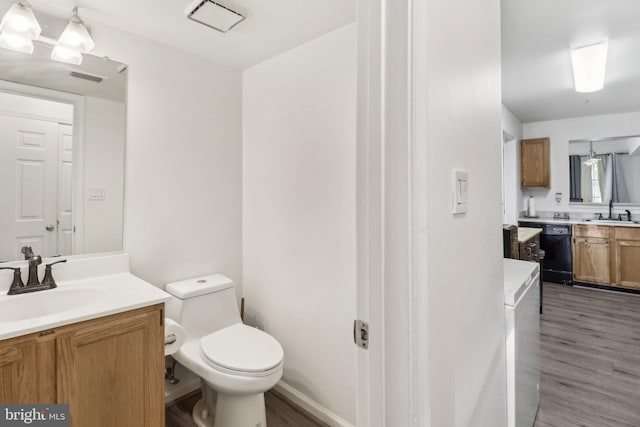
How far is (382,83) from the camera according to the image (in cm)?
67

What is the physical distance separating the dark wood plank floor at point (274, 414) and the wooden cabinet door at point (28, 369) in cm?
86

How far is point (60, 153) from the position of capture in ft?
5.56

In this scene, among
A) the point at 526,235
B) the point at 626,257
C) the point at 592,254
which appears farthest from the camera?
the point at 592,254

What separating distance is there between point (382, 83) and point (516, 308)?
3.84 ft

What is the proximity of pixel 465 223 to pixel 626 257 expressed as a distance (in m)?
4.71

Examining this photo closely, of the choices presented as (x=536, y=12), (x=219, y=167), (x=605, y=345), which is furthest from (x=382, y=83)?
(x=605, y=345)

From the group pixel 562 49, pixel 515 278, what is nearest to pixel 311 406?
pixel 515 278

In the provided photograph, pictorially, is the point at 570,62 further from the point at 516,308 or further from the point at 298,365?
the point at 298,365

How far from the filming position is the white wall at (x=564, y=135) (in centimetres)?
439

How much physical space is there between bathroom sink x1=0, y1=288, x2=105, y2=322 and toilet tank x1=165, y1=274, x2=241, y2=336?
41 centimetres

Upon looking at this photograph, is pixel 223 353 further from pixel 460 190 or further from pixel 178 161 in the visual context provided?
pixel 460 190

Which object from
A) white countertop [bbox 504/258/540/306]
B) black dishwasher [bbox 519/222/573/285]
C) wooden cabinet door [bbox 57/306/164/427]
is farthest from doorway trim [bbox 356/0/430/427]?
black dishwasher [bbox 519/222/573/285]

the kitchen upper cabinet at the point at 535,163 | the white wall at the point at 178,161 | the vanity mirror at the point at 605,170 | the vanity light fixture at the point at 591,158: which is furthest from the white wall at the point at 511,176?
the white wall at the point at 178,161

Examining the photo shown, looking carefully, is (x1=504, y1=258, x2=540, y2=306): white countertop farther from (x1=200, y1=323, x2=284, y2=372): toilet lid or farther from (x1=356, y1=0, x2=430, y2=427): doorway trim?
(x1=200, y1=323, x2=284, y2=372): toilet lid
